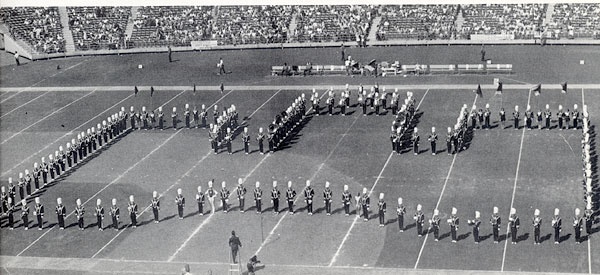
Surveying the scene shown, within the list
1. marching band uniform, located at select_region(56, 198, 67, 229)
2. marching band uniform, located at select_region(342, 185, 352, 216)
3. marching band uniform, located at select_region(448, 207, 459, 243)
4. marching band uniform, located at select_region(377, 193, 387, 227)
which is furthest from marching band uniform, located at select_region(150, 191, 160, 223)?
marching band uniform, located at select_region(448, 207, 459, 243)

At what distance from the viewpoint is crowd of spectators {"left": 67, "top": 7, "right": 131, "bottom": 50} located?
66.5 meters

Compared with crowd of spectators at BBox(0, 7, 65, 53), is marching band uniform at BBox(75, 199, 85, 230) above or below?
below

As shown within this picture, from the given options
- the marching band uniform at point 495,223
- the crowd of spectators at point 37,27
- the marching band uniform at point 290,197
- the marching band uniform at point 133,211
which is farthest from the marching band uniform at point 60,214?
the crowd of spectators at point 37,27

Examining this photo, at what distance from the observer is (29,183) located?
35375 mm

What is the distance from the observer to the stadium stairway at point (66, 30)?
66.1 metres

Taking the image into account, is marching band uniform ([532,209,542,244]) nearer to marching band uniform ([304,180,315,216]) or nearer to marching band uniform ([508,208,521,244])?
marching band uniform ([508,208,521,244])

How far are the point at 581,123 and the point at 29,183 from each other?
23978mm

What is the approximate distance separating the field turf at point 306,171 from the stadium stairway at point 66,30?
9025mm

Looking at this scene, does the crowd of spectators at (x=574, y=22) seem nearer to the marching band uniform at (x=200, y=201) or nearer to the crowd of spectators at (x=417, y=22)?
the crowd of spectators at (x=417, y=22)

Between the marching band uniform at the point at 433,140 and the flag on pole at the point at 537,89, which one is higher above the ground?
the flag on pole at the point at 537,89

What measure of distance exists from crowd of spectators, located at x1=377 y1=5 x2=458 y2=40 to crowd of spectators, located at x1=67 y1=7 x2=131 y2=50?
20038 millimetres

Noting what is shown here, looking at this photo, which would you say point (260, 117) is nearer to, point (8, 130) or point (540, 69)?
point (8, 130)

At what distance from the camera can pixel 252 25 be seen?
6769 cm

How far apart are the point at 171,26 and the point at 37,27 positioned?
401 inches
